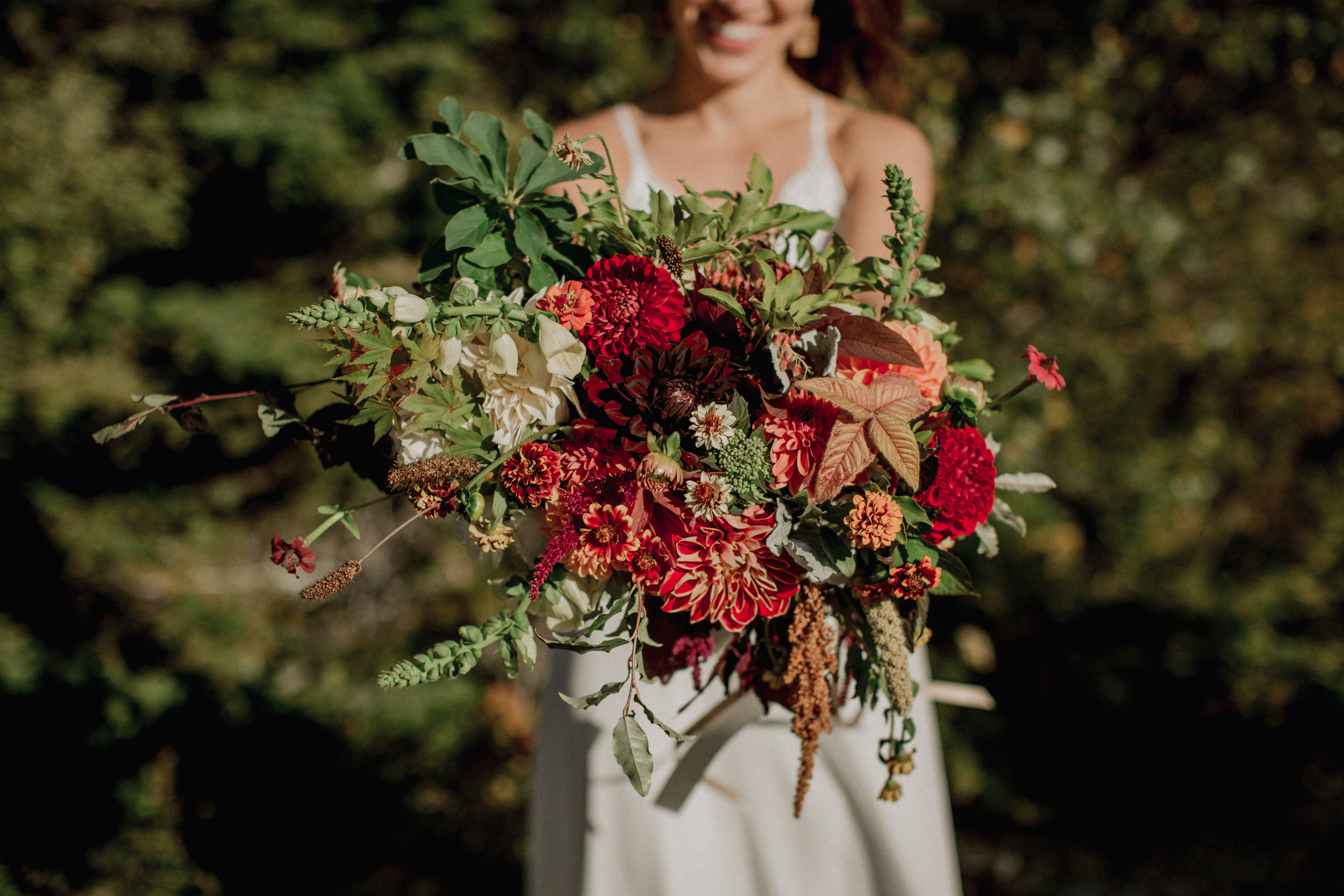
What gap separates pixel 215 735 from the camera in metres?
2.52

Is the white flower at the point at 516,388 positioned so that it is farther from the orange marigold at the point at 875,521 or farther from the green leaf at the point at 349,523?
the orange marigold at the point at 875,521

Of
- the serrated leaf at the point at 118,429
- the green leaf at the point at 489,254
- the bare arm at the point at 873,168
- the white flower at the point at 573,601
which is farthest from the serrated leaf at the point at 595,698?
the bare arm at the point at 873,168

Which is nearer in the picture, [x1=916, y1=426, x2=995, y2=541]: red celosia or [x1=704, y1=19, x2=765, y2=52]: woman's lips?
[x1=916, y1=426, x2=995, y2=541]: red celosia

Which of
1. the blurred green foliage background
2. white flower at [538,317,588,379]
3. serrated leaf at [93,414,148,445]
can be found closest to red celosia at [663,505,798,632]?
white flower at [538,317,588,379]

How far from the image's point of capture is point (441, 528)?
280cm

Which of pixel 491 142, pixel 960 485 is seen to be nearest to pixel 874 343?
pixel 960 485

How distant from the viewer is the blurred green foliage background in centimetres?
258

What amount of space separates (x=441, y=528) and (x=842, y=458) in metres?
2.19

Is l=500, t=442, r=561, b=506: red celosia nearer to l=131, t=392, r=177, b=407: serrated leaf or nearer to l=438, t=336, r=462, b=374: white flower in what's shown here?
l=438, t=336, r=462, b=374: white flower

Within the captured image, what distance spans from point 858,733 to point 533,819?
0.65 metres

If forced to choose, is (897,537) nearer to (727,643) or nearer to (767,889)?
(727,643)

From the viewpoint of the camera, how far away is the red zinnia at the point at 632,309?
0.87m

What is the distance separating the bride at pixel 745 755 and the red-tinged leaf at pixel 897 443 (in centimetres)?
63

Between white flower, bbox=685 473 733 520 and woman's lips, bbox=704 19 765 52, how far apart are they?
3.18 ft
